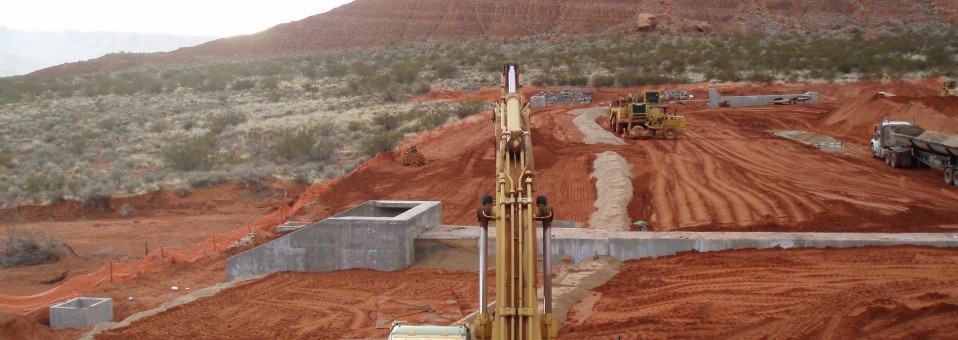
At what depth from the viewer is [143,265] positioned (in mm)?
15891

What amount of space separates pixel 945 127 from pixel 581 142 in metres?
12.5

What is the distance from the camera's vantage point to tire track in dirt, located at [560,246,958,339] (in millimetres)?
9961

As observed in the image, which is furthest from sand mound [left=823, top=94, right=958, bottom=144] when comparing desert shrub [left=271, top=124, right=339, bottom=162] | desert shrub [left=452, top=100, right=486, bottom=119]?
desert shrub [left=271, top=124, right=339, bottom=162]

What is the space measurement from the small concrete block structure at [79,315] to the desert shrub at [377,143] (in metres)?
18.3

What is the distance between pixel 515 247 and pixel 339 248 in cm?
810

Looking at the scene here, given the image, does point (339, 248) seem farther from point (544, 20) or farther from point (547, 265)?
point (544, 20)

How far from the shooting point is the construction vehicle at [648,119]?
99.6 ft

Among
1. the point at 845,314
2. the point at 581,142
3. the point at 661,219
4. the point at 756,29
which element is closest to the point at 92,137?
the point at 581,142

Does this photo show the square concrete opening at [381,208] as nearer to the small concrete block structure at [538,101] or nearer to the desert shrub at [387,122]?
the desert shrub at [387,122]

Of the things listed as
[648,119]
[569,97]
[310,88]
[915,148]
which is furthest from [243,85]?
[915,148]

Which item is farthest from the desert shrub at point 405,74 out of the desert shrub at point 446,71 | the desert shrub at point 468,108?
the desert shrub at point 468,108

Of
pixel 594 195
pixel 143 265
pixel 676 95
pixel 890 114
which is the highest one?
pixel 676 95

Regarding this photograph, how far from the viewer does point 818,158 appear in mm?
25125

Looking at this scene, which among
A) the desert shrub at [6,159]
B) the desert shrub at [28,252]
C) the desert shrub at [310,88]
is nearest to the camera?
the desert shrub at [28,252]
